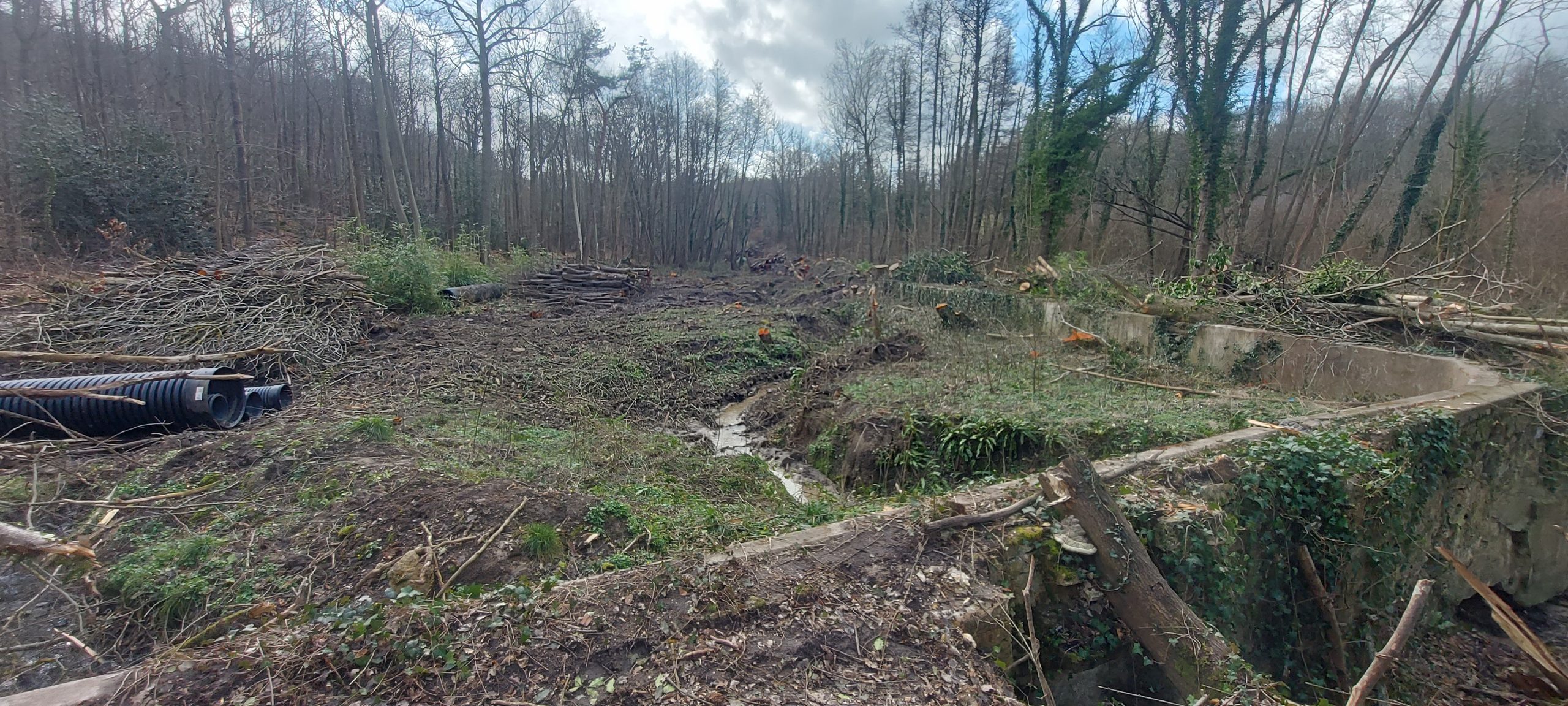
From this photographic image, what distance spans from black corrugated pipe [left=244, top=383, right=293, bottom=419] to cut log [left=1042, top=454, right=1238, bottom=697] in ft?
23.0

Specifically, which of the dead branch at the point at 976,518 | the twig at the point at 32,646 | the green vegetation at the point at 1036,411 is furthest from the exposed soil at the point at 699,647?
the green vegetation at the point at 1036,411

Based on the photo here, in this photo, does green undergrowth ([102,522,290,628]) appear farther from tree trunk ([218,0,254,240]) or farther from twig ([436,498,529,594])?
tree trunk ([218,0,254,240])

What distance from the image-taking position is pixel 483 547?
12.4 feet

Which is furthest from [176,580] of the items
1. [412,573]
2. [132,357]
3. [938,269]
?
[938,269]

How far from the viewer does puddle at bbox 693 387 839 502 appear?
7.07m

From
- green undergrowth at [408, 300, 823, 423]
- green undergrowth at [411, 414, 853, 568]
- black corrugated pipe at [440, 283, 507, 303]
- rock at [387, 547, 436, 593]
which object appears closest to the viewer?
rock at [387, 547, 436, 593]

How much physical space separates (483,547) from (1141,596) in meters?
3.58

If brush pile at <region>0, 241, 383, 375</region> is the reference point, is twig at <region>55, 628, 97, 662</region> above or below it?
below

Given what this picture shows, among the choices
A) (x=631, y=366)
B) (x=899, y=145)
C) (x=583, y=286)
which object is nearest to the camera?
(x=631, y=366)

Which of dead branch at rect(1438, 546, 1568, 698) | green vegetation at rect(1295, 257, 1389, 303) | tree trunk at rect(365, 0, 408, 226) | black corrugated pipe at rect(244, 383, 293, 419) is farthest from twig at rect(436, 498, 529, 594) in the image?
tree trunk at rect(365, 0, 408, 226)

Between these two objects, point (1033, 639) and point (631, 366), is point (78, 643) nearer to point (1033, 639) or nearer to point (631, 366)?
point (1033, 639)

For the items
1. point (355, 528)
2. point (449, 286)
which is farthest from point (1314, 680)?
point (449, 286)

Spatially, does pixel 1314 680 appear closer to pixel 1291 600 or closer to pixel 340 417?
pixel 1291 600

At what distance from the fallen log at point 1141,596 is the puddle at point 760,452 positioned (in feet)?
10.8
